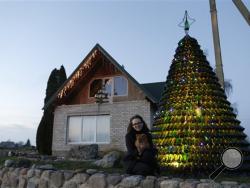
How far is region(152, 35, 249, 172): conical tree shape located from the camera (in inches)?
220

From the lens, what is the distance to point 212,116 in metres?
5.87

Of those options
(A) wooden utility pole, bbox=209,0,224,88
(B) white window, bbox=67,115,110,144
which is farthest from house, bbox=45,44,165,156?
(A) wooden utility pole, bbox=209,0,224,88

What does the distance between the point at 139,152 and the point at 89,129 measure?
12.6 meters

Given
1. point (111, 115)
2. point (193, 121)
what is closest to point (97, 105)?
point (111, 115)

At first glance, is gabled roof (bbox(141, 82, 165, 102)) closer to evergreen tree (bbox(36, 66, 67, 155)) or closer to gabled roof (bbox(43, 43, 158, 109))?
gabled roof (bbox(43, 43, 158, 109))

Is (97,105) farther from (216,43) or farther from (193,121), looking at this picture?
(193,121)

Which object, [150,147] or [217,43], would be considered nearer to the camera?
[150,147]

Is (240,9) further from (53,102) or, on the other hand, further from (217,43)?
(53,102)

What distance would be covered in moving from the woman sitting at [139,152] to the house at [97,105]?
10.2 meters

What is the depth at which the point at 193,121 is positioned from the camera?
582 centimetres

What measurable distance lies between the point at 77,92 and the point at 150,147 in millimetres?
13544

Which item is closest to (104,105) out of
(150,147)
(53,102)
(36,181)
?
(53,102)

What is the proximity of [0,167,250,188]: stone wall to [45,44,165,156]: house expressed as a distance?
915 cm

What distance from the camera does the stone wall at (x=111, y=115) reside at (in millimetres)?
15609
